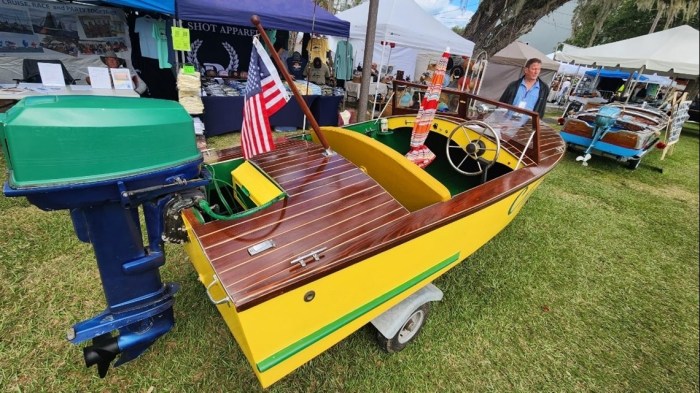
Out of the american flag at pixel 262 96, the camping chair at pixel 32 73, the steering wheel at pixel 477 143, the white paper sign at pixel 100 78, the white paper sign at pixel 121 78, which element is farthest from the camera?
the white paper sign at pixel 121 78

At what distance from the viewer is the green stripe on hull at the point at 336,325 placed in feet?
4.45

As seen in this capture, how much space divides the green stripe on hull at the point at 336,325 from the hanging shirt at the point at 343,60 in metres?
6.22

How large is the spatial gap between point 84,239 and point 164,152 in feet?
1.92

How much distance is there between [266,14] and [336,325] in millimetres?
5128

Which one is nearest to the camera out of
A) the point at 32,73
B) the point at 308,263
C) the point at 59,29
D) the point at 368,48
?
the point at 308,263

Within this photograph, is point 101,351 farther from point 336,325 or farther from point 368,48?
point 368,48

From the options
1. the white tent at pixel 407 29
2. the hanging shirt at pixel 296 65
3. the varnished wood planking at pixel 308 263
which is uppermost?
the white tent at pixel 407 29

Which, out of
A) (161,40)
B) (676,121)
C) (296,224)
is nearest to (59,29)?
(161,40)

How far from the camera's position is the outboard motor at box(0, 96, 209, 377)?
43.4 inches

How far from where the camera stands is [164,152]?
1358 mm

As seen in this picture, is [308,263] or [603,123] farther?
[603,123]

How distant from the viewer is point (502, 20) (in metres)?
7.62

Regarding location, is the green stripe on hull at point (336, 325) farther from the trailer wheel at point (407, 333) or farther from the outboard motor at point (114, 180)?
the outboard motor at point (114, 180)

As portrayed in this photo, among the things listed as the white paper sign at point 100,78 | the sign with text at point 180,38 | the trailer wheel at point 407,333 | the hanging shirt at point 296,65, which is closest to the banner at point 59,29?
the white paper sign at point 100,78
